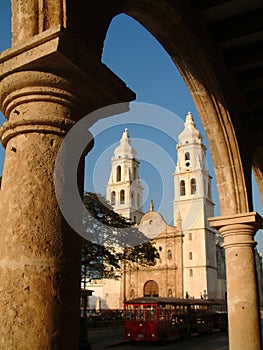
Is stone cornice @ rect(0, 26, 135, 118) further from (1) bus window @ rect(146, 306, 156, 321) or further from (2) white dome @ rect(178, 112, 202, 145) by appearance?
(2) white dome @ rect(178, 112, 202, 145)

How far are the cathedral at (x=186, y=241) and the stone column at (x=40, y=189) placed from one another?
34689 mm

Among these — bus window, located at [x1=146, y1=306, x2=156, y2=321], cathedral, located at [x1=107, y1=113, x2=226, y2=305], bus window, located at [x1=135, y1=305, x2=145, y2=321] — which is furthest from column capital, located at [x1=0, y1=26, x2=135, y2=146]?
cathedral, located at [x1=107, y1=113, x2=226, y2=305]

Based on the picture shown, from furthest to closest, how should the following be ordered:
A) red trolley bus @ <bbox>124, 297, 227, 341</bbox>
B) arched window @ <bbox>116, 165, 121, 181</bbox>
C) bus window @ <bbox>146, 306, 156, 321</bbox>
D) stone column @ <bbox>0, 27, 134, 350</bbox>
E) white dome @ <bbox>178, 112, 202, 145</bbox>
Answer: arched window @ <bbox>116, 165, 121, 181</bbox>
white dome @ <bbox>178, 112, 202, 145</bbox>
bus window @ <bbox>146, 306, 156, 321</bbox>
red trolley bus @ <bbox>124, 297, 227, 341</bbox>
stone column @ <bbox>0, 27, 134, 350</bbox>

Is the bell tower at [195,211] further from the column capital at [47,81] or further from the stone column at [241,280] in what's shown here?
the column capital at [47,81]

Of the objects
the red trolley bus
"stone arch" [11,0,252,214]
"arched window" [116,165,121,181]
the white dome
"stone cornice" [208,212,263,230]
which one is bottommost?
the red trolley bus

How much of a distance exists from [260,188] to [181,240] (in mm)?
31723

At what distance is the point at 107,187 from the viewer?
46.6 metres

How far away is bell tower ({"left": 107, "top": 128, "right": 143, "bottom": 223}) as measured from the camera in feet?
146

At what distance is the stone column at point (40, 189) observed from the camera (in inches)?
65.2

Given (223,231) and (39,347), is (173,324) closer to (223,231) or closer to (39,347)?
(223,231)

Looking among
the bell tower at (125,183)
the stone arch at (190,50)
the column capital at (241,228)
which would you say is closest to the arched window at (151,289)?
the bell tower at (125,183)

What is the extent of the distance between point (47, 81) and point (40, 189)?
0.53m

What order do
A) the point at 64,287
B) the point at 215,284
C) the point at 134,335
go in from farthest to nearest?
the point at 215,284 < the point at 134,335 < the point at 64,287

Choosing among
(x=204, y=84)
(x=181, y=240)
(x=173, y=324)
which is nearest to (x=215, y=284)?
(x=181, y=240)
